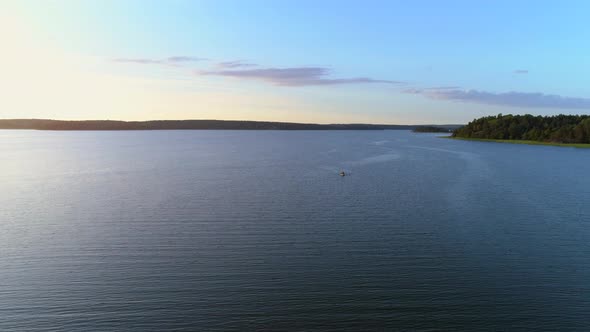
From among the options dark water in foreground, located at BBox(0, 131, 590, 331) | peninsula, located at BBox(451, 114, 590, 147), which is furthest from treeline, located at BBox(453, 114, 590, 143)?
dark water in foreground, located at BBox(0, 131, 590, 331)

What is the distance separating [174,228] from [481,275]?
69.7ft

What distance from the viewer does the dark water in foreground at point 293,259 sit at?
18719 mm

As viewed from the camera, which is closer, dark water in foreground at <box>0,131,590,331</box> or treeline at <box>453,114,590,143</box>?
dark water in foreground at <box>0,131,590,331</box>

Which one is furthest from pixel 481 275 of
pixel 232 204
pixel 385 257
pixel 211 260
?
pixel 232 204

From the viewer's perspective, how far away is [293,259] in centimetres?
2553

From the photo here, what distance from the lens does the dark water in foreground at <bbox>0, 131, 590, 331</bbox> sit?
737 inches

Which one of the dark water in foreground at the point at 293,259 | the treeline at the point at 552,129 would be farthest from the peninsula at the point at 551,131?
the dark water in foreground at the point at 293,259

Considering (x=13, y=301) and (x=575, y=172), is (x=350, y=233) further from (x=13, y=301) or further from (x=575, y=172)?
(x=575, y=172)

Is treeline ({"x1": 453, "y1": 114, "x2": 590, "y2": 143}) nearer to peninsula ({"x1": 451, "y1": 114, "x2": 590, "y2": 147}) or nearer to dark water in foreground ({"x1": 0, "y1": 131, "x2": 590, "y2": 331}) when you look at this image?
peninsula ({"x1": 451, "y1": 114, "x2": 590, "y2": 147})

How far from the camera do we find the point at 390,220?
3500cm

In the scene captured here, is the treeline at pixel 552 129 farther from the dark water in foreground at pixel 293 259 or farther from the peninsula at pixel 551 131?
the dark water in foreground at pixel 293 259

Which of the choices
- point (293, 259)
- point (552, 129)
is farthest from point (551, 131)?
point (293, 259)

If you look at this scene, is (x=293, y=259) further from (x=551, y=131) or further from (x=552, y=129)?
(x=552, y=129)

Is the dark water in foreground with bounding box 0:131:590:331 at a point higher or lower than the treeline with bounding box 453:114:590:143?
lower
